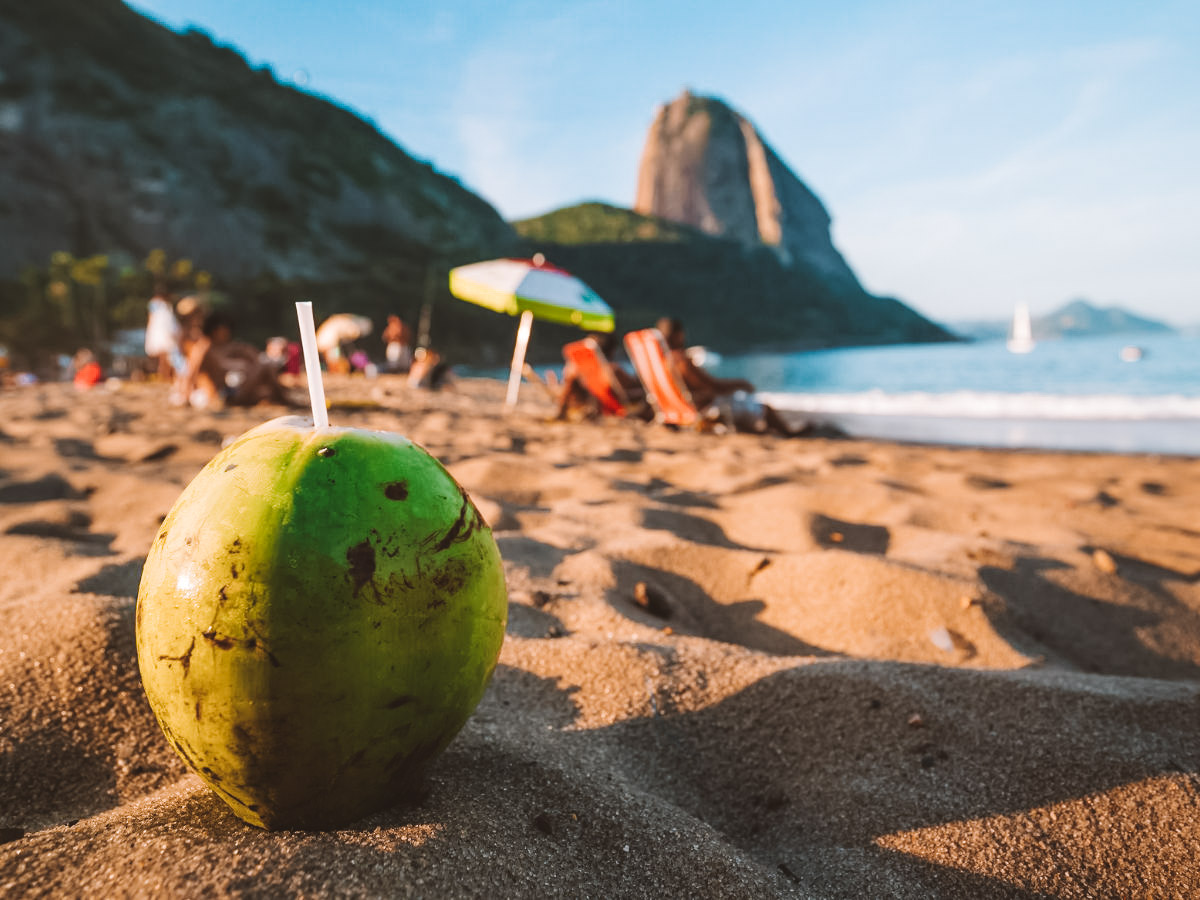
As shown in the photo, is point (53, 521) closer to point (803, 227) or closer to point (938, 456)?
point (938, 456)

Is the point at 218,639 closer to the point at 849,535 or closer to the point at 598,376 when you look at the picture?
the point at 849,535

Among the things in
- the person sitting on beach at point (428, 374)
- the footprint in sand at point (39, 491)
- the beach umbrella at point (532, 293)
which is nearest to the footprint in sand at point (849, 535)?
the footprint in sand at point (39, 491)

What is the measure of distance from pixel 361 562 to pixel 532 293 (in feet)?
25.9

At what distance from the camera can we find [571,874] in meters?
0.97

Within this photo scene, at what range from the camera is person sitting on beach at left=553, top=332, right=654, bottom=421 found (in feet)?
27.3

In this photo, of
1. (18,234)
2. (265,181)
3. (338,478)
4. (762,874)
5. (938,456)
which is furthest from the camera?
(265,181)

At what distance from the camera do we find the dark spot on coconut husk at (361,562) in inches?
33.3

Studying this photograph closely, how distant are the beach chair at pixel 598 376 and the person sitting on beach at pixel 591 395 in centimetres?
2

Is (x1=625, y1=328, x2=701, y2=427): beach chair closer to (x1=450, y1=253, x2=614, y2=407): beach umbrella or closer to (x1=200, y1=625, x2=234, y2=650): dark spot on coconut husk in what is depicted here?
(x1=450, y1=253, x2=614, y2=407): beach umbrella

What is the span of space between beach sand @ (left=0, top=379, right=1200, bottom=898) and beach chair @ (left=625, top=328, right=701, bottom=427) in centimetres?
448

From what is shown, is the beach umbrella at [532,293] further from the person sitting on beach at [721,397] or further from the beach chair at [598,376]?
the person sitting on beach at [721,397]

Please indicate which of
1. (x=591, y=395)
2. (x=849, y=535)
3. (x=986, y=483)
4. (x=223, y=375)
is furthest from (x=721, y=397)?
(x=223, y=375)

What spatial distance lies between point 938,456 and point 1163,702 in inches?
198

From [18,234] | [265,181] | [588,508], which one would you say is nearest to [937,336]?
[265,181]
